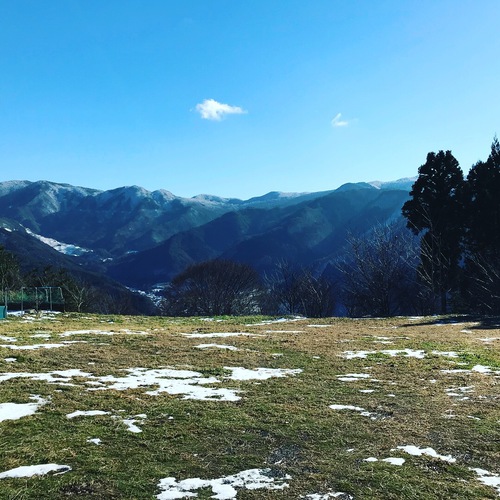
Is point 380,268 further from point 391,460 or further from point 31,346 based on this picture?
point 391,460

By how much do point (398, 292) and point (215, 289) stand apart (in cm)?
2462

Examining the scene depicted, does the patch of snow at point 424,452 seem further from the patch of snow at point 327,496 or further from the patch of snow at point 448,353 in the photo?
the patch of snow at point 448,353

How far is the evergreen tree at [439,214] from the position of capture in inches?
1495

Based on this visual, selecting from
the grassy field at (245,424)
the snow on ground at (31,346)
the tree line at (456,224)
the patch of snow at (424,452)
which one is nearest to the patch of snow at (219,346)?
the grassy field at (245,424)

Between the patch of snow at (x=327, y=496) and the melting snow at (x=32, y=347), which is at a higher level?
the melting snow at (x=32, y=347)

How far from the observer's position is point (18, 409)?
23.0 feet

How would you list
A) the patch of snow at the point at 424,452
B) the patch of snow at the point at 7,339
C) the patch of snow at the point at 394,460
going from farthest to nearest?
the patch of snow at the point at 7,339, the patch of snow at the point at 424,452, the patch of snow at the point at 394,460

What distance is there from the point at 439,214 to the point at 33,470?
38.7m

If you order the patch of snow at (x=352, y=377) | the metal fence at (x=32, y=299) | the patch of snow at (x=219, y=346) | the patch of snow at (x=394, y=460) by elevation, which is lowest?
the patch of snow at (x=352, y=377)

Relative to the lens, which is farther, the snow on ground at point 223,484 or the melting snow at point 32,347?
the melting snow at point 32,347

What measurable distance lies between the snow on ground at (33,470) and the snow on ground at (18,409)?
1.99m

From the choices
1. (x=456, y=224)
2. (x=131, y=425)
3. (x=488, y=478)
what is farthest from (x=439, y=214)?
(x=131, y=425)

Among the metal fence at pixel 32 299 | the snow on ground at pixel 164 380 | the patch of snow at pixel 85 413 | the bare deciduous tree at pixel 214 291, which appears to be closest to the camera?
the patch of snow at pixel 85 413

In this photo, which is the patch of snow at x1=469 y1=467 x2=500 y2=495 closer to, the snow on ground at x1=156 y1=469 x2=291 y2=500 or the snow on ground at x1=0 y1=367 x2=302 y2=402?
the snow on ground at x1=156 y1=469 x2=291 y2=500
